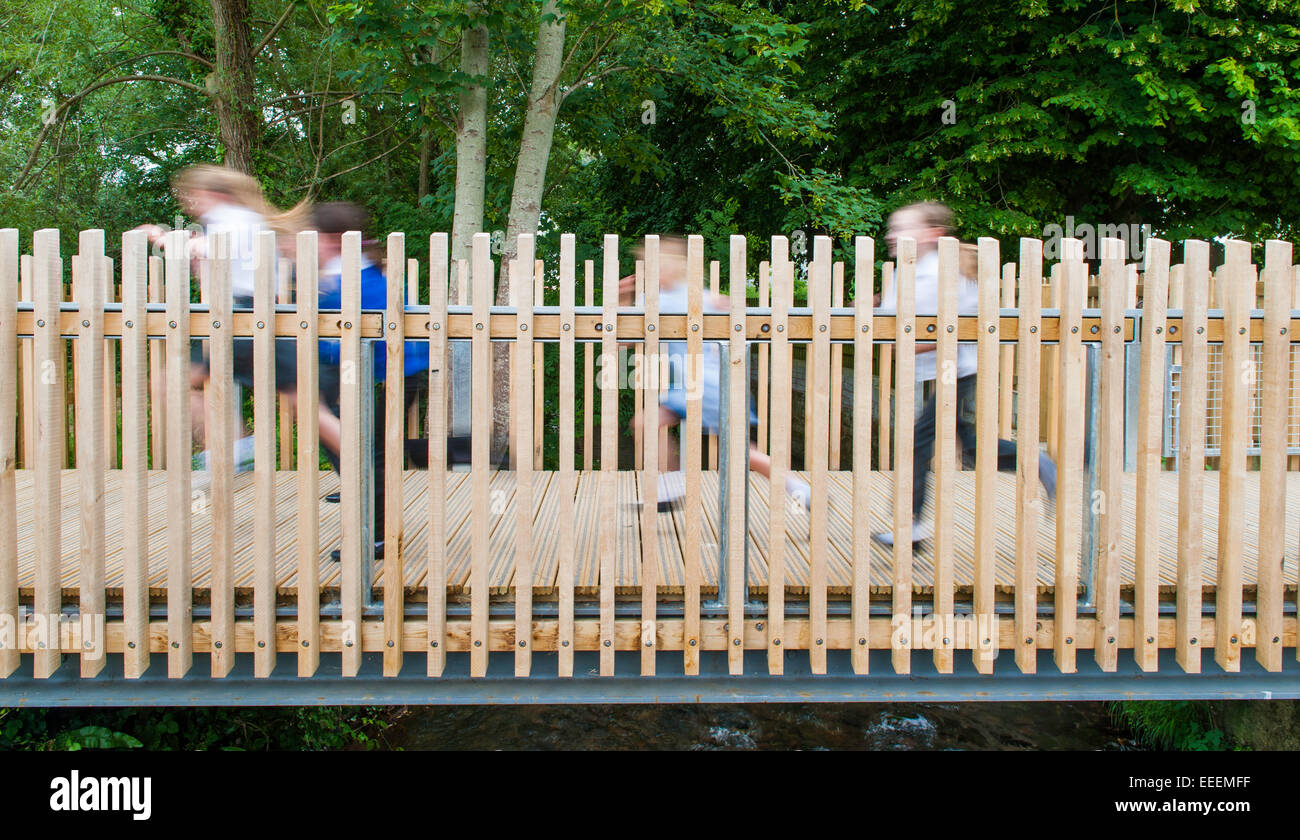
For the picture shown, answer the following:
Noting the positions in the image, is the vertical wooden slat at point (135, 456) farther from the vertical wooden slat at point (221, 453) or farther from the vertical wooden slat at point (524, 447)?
the vertical wooden slat at point (524, 447)

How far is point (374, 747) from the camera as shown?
6.25m

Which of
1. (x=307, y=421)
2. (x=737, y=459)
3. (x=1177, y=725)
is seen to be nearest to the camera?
(x=307, y=421)

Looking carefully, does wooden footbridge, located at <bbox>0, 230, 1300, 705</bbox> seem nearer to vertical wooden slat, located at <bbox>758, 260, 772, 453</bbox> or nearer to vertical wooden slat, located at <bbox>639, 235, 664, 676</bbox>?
vertical wooden slat, located at <bbox>639, 235, 664, 676</bbox>

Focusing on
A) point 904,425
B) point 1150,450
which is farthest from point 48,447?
point 1150,450

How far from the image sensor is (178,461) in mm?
2908

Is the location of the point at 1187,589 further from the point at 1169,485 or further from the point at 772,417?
the point at 1169,485

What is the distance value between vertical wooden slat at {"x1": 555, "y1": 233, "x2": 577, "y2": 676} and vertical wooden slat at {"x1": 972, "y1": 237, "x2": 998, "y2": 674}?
52.9 inches

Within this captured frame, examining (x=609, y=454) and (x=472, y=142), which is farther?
(x=472, y=142)

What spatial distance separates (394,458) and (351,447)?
5.5 inches

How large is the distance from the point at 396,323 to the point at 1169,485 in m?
4.56

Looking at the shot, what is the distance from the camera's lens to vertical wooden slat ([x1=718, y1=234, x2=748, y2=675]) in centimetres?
290

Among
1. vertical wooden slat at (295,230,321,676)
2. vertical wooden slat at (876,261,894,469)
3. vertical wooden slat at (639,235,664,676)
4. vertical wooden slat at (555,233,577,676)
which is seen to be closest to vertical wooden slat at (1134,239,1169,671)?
vertical wooden slat at (876,261,894,469)

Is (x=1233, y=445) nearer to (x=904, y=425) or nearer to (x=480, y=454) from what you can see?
(x=904, y=425)
